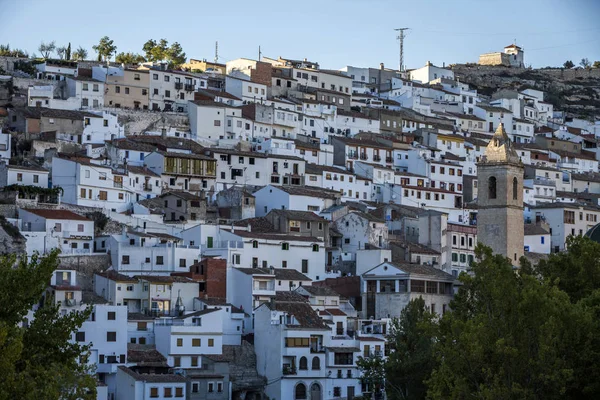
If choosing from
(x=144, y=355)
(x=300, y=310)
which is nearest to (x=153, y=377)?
(x=144, y=355)

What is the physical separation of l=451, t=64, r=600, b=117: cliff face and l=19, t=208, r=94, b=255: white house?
69403mm

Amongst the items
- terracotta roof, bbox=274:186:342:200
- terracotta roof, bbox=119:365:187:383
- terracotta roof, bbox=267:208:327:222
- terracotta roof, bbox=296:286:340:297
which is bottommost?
terracotta roof, bbox=119:365:187:383

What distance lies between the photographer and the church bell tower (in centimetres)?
6531

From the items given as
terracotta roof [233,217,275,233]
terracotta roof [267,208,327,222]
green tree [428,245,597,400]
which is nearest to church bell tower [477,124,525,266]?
terracotta roof [267,208,327,222]

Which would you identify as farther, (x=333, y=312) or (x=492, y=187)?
(x=492, y=187)

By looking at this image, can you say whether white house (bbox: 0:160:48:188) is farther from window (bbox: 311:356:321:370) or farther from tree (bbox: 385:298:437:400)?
tree (bbox: 385:298:437:400)

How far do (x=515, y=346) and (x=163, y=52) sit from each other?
76.1 metres

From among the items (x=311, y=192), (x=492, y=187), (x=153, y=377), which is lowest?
(x=153, y=377)

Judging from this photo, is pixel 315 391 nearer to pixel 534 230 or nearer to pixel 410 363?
pixel 410 363

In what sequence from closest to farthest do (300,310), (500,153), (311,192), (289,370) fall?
1. (289,370)
2. (300,310)
3. (500,153)
4. (311,192)

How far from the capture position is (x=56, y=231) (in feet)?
207

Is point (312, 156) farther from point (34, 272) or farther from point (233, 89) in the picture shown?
point (34, 272)

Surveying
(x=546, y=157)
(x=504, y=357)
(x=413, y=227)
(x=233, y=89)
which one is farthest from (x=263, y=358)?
(x=546, y=157)

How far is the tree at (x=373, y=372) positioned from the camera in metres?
55.4
